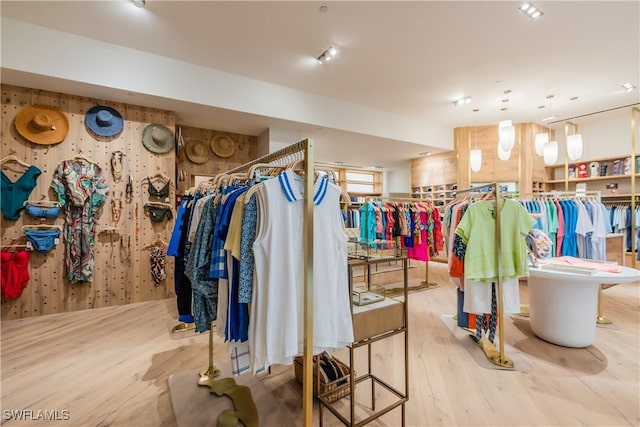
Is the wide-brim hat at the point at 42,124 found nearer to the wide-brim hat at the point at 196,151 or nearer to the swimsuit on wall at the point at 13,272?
the swimsuit on wall at the point at 13,272

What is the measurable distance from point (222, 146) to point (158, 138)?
114 centimetres

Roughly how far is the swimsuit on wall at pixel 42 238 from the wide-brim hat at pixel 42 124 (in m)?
1.06

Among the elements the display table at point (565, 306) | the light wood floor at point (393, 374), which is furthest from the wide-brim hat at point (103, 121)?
the display table at point (565, 306)

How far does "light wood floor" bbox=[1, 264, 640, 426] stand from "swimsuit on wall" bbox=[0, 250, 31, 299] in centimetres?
38

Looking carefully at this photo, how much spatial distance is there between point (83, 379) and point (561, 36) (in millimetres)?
5782

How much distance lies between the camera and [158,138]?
395 cm

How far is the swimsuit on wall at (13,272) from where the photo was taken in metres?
3.12

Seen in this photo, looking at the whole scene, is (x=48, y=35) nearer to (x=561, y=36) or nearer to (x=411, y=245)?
(x=411, y=245)

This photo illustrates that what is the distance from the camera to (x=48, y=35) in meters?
3.02

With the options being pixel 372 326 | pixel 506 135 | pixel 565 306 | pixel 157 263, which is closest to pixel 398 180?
pixel 506 135

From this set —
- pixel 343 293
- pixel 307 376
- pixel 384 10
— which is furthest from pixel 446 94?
pixel 307 376

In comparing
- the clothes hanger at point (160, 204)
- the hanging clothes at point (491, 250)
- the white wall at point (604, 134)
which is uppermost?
the white wall at point (604, 134)

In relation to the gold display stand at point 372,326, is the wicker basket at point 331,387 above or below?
below

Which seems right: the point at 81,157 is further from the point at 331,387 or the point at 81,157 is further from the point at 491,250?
the point at 491,250
